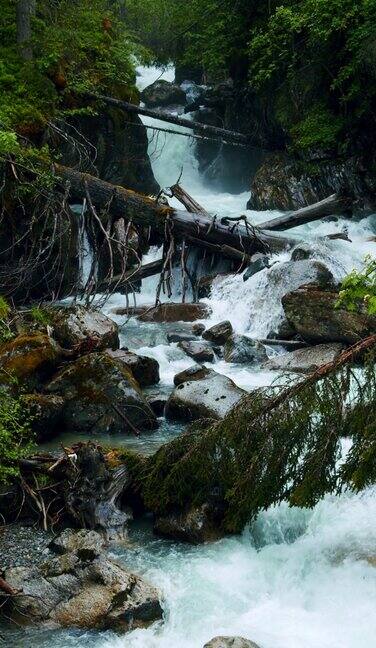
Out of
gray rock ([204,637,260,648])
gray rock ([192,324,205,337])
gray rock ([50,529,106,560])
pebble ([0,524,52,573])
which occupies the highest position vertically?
gray rock ([192,324,205,337])

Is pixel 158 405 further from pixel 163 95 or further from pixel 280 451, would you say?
pixel 163 95

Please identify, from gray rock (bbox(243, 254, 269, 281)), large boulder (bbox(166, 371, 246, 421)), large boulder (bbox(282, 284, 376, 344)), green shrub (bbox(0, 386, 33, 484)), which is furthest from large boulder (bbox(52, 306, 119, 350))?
gray rock (bbox(243, 254, 269, 281))

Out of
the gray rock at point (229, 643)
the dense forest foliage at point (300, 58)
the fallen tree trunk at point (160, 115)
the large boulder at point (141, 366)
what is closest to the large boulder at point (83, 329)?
the large boulder at point (141, 366)

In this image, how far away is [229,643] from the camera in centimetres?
514

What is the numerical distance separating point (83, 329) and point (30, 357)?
4.22ft

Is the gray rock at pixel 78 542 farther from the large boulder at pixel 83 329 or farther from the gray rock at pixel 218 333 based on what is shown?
the gray rock at pixel 218 333

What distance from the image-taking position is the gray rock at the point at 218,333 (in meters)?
13.0

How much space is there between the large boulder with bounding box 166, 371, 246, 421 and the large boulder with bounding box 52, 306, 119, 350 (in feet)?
5.08

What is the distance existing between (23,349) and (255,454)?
4516 millimetres

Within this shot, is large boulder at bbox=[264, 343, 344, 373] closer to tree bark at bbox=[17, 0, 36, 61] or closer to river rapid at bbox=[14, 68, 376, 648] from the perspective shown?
river rapid at bbox=[14, 68, 376, 648]

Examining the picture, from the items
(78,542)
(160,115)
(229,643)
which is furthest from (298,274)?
(229,643)

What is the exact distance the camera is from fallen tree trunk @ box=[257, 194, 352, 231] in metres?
16.4

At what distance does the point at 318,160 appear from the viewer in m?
19.3

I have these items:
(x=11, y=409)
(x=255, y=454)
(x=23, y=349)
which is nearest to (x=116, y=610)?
(x=255, y=454)
